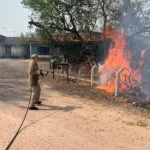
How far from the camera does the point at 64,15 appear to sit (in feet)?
70.1

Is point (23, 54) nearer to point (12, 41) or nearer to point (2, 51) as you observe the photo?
point (2, 51)

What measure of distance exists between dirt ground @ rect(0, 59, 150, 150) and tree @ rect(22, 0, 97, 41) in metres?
10.7

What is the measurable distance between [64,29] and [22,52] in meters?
26.8

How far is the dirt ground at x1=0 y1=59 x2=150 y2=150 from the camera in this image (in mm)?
6227

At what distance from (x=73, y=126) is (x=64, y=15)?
584 inches

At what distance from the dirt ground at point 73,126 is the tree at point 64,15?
10.7 meters

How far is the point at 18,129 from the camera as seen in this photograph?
286 inches

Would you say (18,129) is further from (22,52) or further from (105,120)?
(22,52)

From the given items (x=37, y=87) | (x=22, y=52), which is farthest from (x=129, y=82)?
(x=22, y=52)

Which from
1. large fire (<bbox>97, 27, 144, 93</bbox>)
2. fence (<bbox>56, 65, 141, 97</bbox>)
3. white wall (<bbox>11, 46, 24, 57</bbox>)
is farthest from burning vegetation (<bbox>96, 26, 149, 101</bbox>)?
white wall (<bbox>11, 46, 24, 57</bbox>)

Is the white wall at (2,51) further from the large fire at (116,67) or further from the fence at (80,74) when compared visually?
the large fire at (116,67)

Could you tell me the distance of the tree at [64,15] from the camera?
812 inches

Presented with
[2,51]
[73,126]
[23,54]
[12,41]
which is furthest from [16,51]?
[73,126]

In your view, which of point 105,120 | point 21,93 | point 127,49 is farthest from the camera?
point 127,49
